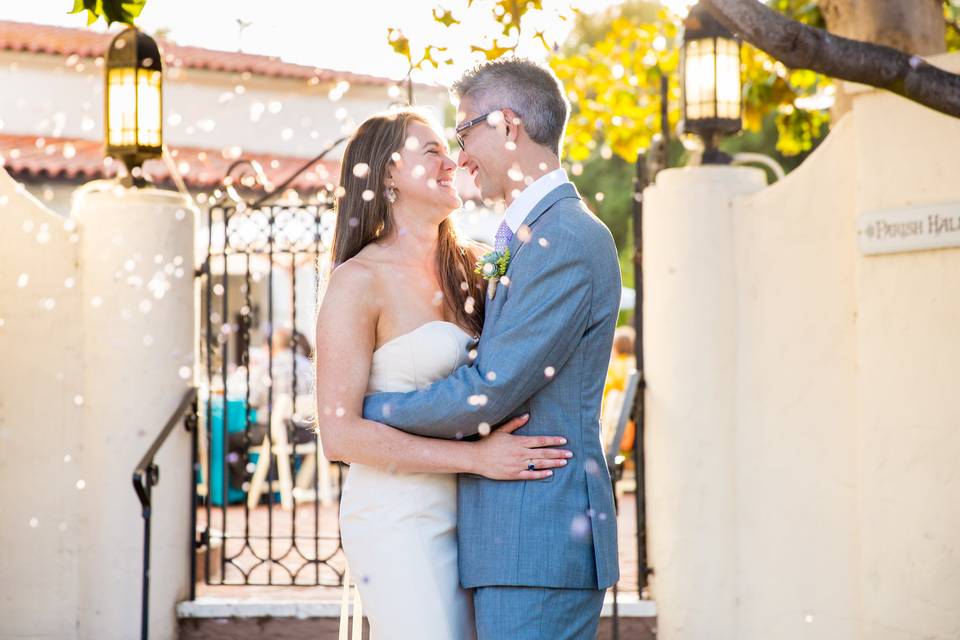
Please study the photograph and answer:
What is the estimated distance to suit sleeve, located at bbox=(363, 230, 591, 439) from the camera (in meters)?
3.05

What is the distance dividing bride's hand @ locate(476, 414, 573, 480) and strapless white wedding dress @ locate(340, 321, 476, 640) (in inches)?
13.3

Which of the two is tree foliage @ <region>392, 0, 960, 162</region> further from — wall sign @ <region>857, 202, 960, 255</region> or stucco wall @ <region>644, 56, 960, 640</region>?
wall sign @ <region>857, 202, 960, 255</region>

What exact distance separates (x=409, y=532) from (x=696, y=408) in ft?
10.5

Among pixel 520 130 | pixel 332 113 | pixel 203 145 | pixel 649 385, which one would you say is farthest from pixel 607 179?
pixel 520 130

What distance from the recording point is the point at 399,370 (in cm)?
350

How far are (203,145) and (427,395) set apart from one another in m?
18.0

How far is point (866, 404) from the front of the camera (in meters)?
5.12

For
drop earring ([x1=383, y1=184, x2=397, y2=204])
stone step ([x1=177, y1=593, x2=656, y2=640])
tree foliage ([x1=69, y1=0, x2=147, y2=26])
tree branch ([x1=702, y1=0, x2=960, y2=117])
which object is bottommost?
stone step ([x1=177, y1=593, x2=656, y2=640])

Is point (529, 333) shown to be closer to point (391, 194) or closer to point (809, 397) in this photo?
point (391, 194)

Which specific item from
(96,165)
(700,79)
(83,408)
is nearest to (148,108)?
(83,408)

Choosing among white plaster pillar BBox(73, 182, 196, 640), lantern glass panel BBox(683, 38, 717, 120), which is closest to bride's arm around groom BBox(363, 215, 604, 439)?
lantern glass panel BBox(683, 38, 717, 120)

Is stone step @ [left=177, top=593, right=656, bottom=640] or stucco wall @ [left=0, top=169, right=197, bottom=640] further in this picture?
stone step @ [left=177, top=593, right=656, bottom=640]

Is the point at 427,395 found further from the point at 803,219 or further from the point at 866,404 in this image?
the point at 803,219

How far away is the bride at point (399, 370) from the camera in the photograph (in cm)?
331
